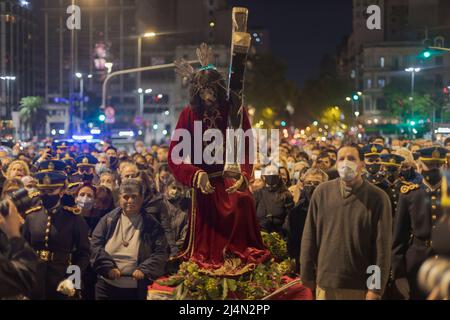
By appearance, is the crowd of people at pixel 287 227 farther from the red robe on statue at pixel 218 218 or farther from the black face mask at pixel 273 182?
the red robe on statue at pixel 218 218

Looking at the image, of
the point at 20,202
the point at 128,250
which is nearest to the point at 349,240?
the point at 128,250

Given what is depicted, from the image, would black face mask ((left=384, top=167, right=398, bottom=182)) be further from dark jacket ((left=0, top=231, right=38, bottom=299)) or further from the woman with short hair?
dark jacket ((left=0, top=231, right=38, bottom=299))

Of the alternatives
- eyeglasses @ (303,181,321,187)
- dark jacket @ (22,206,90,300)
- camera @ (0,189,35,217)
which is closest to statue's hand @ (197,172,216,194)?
dark jacket @ (22,206,90,300)

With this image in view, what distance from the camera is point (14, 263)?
6340 mm

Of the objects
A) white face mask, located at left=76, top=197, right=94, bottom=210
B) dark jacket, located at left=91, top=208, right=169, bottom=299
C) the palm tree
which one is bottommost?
dark jacket, located at left=91, top=208, right=169, bottom=299

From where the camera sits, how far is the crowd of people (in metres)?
7.72

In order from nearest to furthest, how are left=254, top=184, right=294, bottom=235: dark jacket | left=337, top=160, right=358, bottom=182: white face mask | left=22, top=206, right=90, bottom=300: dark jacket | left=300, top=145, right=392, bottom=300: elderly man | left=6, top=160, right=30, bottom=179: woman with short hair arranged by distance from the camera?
left=300, top=145, right=392, bottom=300: elderly man
left=337, top=160, right=358, bottom=182: white face mask
left=22, top=206, right=90, bottom=300: dark jacket
left=254, top=184, right=294, bottom=235: dark jacket
left=6, top=160, right=30, bottom=179: woman with short hair

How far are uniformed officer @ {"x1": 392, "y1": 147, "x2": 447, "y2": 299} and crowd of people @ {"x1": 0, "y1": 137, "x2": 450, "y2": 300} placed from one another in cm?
1

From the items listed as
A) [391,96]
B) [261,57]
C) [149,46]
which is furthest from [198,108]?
[149,46]

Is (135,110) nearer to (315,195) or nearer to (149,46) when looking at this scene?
(149,46)

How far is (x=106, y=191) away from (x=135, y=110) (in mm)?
117563

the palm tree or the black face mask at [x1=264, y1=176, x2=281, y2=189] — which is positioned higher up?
the palm tree

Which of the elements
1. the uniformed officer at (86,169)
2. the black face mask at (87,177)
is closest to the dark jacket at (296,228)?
the black face mask at (87,177)

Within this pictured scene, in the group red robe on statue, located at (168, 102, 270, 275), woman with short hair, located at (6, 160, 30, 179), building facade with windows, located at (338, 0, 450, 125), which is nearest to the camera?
red robe on statue, located at (168, 102, 270, 275)
